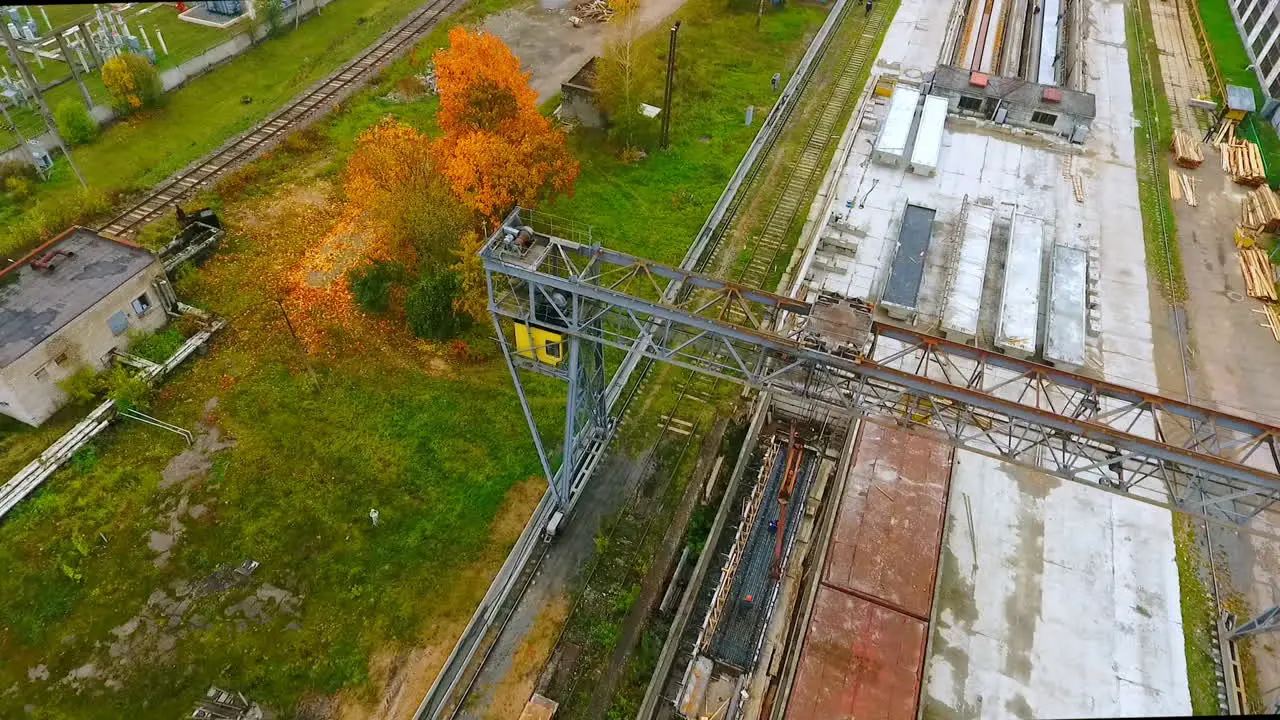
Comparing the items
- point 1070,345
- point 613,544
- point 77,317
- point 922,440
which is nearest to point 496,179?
point 613,544

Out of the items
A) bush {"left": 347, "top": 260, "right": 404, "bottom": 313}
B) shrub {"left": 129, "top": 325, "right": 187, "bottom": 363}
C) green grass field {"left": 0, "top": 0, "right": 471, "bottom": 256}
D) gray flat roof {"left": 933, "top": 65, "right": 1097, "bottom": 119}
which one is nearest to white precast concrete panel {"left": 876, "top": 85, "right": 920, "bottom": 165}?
gray flat roof {"left": 933, "top": 65, "right": 1097, "bottom": 119}

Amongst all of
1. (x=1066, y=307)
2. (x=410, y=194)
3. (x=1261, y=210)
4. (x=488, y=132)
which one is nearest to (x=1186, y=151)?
(x=1261, y=210)

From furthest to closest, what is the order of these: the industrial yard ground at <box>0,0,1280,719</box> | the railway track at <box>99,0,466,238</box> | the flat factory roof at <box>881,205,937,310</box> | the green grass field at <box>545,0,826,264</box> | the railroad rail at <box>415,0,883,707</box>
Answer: the green grass field at <box>545,0,826,264</box> < the railway track at <box>99,0,466,238</box> < the flat factory roof at <box>881,205,937,310</box> < the industrial yard ground at <box>0,0,1280,719</box> < the railroad rail at <box>415,0,883,707</box>

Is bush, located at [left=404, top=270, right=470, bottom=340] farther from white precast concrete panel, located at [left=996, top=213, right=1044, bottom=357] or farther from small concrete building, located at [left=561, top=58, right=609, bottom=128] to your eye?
white precast concrete panel, located at [left=996, top=213, right=1044, bottom=357]

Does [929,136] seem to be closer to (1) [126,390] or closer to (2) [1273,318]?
(2) [1273,318]

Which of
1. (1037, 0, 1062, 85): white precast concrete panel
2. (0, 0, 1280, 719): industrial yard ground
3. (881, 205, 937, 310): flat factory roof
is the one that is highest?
(1037, 0, 1062, 85): white precast concrete panel

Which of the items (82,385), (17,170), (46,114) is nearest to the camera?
(82,385)
